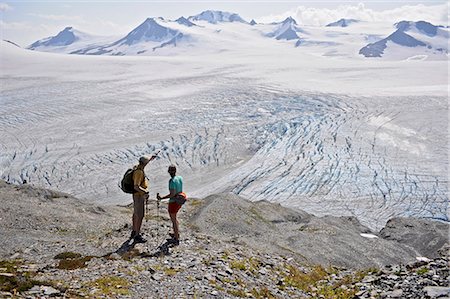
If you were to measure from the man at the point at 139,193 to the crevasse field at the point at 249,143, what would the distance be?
1776cm

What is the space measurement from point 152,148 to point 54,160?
7.57 meters

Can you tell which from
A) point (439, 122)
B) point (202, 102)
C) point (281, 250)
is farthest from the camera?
point (202, 102)

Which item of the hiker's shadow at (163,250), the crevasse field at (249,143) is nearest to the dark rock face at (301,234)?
the hiker's shadow at (163,250)

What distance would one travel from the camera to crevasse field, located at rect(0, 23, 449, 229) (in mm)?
29406

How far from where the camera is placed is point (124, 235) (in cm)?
1184

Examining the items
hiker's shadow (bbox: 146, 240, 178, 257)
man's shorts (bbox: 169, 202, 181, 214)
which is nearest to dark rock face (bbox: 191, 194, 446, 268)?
hiker's shadow (bbox: 146, 240, 178, 257)

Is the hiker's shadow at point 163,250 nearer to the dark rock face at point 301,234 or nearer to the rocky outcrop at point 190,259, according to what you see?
the rocky outcrop at point 190,259

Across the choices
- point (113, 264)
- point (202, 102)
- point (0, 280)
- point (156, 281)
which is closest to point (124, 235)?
point (113, 264)

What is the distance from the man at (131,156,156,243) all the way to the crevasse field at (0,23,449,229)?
58.3 feet

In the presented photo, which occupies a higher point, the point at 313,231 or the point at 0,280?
the point at 0,280

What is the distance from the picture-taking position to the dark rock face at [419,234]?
18.3 meters

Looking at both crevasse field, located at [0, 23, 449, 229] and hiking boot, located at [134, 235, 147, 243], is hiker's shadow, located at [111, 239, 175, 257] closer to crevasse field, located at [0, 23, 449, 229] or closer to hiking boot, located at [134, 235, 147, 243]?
hiking boot, located at [134, 235, 147, 243]

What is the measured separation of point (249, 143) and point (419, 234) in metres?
20.7

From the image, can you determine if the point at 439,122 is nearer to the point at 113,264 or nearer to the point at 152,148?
the point at 152,148
